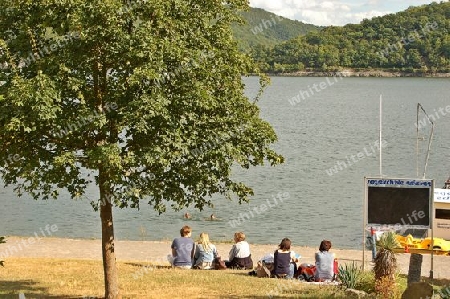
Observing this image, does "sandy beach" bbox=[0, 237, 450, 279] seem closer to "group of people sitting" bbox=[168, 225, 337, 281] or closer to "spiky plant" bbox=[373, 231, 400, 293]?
"group of people sitting" bbox=[168, 225, 337, 281]

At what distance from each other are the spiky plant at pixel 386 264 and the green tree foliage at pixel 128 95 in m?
3.33

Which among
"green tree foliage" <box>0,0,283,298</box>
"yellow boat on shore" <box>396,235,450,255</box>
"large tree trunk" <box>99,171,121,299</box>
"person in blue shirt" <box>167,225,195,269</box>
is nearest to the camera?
"green tree foliage" <box>0,0,283,298</box>

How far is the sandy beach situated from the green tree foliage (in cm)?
884

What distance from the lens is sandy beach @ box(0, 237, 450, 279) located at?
2315cm

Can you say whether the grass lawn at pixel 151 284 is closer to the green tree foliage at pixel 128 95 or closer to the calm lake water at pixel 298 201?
the green tree foliage at pixel 128 95

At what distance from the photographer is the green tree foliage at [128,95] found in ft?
42.2

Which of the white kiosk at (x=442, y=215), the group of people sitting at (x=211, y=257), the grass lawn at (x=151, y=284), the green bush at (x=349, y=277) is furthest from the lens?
the white kiosk at (x=442, y=215)

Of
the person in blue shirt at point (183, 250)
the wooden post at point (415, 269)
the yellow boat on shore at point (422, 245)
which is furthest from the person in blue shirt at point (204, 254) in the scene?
the wooden post at point (415, 269)

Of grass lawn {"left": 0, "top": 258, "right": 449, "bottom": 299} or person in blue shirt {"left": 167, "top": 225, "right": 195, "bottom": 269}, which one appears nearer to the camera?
grass lawn {"left": 0, "top": 258, "right": 449, "bottom": 299}

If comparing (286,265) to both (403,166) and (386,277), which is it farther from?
(403,166)

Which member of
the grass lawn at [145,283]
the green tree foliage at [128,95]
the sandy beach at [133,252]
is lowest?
the sandy beach at [133,252]

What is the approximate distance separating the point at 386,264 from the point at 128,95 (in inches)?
270

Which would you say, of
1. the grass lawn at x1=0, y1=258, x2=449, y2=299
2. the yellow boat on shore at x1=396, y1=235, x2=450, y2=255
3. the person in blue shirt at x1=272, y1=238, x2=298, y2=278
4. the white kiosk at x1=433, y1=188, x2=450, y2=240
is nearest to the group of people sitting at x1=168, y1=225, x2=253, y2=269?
the grass lawn at x1=0, y1=258, x2=449, y2=299

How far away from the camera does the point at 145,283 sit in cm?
1722
